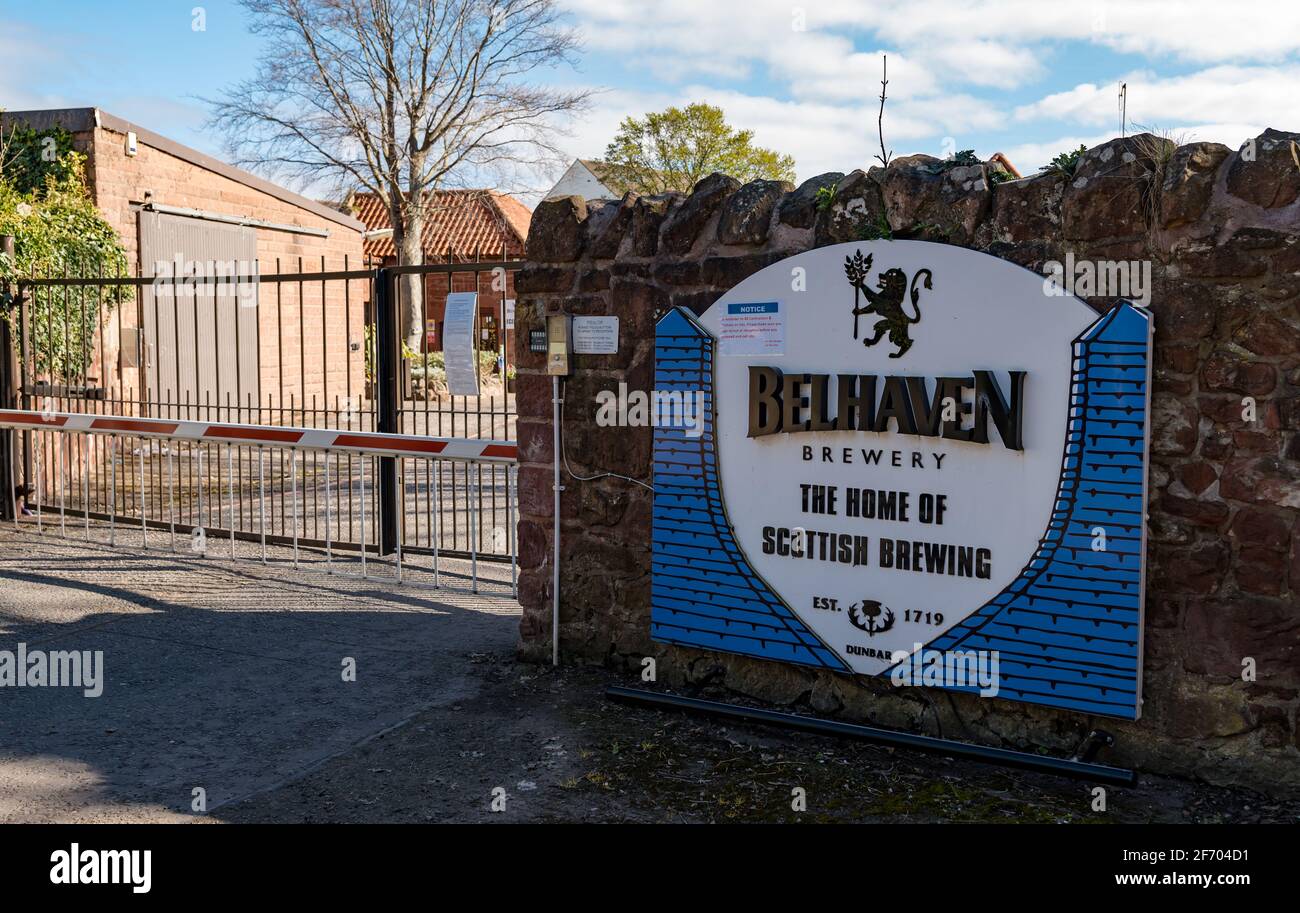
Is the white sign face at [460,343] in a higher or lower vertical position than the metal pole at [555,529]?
higher

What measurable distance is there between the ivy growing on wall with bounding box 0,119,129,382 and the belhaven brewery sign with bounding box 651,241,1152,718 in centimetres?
993

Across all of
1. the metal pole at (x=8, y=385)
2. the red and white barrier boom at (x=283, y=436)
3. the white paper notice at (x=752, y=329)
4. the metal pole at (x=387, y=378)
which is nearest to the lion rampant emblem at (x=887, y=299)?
the white paper notice at (x=752, y=329)

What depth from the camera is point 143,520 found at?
32.8ft

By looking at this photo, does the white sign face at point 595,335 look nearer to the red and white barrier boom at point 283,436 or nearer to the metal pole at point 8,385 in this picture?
the red and white barrier boom at point 283,436

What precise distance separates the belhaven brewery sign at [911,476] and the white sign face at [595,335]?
0.32 metres

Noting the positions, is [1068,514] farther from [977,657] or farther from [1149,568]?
[977,657]

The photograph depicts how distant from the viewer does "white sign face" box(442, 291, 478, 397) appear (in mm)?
7895

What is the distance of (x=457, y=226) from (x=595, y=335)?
3607cm

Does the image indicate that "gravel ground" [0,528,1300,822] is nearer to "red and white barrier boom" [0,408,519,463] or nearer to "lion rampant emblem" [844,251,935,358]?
"red and white barrier boom" [0,408,519,463]

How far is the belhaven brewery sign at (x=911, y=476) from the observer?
482 cm

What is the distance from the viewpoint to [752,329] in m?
5.70

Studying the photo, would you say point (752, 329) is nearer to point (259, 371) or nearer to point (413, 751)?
point (413, 751)

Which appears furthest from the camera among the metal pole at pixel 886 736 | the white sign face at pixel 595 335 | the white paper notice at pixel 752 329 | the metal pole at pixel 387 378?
the metal pole at pixel 387 378

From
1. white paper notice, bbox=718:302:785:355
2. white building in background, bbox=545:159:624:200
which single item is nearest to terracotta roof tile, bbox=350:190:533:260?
white building in background, bbox=545:159:624:200
